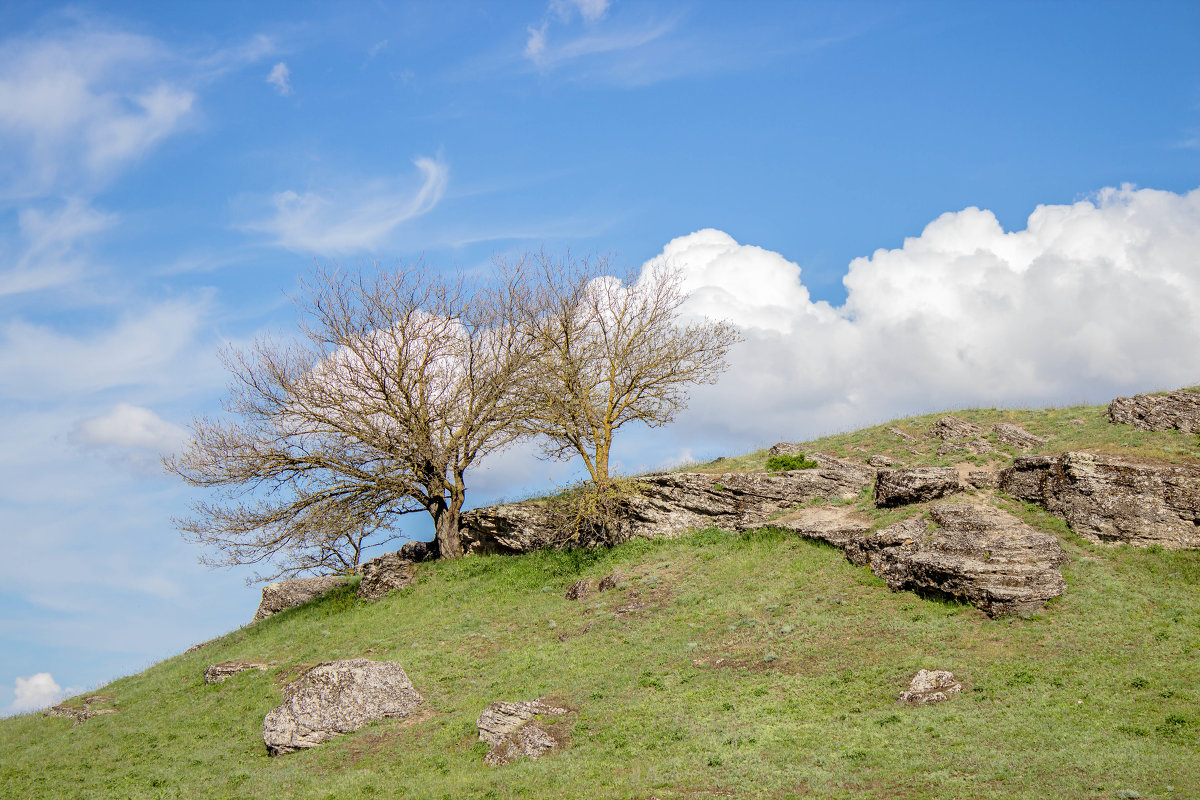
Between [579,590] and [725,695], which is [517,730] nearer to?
[725,695]

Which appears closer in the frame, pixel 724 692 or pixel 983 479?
pixel 724 692

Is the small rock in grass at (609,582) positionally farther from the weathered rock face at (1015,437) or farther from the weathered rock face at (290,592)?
the weathered rock face at (1015,437)

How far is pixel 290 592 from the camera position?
37.4 metres

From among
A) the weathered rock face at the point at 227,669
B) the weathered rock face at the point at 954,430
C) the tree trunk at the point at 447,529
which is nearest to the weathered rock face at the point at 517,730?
the weathered rock face at the point at 227,669

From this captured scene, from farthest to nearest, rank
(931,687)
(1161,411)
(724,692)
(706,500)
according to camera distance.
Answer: (706,500)
(1161,411)
(724,692)
(931,687)

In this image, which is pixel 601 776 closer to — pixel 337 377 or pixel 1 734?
pixel 337 377

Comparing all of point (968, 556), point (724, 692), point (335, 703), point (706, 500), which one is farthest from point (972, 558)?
point (335, 703)

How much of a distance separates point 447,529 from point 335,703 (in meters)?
14.2

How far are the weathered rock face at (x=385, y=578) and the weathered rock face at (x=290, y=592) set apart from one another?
12.8 ft

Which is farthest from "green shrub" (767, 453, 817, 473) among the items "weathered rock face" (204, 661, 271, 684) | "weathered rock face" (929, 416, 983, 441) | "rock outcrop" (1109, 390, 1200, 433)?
"weathered rock face" (204, 661, 271, 684)

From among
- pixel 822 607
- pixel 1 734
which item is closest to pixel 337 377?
pixel 1 734

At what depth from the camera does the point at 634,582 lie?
27.4 m

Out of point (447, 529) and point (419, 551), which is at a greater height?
point (447, 529)

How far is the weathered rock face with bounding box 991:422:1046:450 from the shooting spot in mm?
30844
